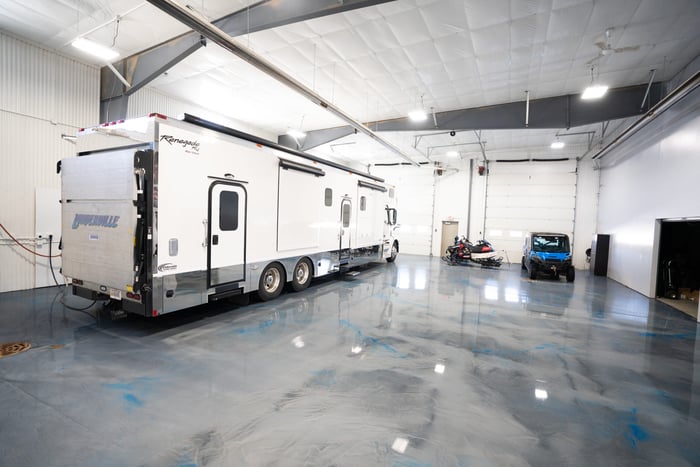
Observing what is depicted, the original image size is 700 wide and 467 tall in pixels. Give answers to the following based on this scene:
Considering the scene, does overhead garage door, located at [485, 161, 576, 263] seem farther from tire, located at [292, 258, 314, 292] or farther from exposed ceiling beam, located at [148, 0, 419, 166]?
exposed ceiling beam, located at [148, 0, 419, 166]

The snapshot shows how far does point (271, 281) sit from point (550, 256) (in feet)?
33.8

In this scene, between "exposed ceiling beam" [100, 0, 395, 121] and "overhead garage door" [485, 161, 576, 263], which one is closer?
"exposed ceiling beam" [100, 0, 395, 121]

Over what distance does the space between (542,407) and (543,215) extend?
1603 centimetres

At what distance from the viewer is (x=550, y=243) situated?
1252cm

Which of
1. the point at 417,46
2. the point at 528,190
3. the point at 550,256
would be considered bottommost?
the point at 550,256

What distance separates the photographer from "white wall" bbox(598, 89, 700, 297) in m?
7.69

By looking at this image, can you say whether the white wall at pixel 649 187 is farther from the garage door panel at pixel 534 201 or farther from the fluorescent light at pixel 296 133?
the fluorescent light at pixel 296 133

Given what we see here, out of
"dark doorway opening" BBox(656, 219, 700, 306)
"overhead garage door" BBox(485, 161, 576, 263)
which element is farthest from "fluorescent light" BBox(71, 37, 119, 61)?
"overhead garage door" BBox(485, 161, 576, 263)

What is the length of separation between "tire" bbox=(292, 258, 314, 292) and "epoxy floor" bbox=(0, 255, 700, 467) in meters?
1.23

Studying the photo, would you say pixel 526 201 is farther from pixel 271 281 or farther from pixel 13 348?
pixel 13 348

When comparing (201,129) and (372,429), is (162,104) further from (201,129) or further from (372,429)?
(372,429)

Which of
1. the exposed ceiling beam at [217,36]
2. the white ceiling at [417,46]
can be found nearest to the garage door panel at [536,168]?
the white ceiling at [417,46]

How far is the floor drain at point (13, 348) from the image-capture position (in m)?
→ 4.19

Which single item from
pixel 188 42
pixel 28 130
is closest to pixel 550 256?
pixel 188 42
